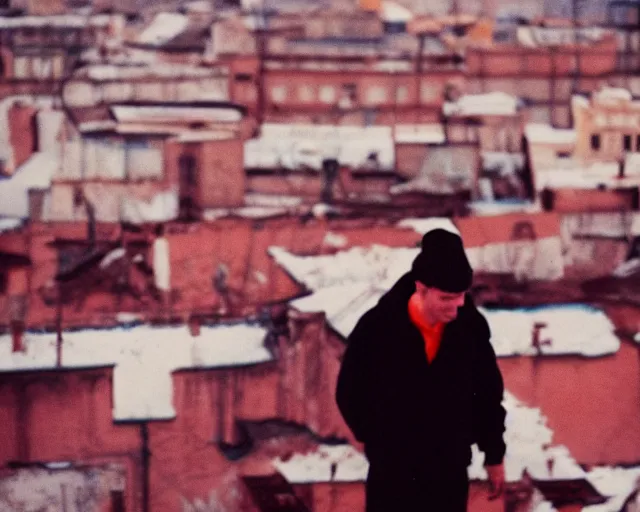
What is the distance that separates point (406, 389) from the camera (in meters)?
1.65

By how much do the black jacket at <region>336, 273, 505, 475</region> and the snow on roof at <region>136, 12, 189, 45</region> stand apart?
1.11 m

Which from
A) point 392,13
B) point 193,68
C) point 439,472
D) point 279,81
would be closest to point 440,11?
point 392,13

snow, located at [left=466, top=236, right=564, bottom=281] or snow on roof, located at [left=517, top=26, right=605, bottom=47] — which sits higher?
snow on roof, located at [left=517, top=26, right=605, bottom=47]

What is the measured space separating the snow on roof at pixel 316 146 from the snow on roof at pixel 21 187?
56 centimetres

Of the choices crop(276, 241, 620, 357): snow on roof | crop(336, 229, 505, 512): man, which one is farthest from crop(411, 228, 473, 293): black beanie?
crop(276, 241, 620, 357): snow on roof

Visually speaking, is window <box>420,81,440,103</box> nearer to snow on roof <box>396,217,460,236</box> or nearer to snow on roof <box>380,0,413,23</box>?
snow on roof <box>380,0,413,23</box>

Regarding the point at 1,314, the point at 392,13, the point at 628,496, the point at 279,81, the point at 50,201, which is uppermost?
the point at 392,13

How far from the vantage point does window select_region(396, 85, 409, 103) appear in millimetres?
2408

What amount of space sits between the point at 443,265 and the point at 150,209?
1.02m

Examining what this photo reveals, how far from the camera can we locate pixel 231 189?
2.37m

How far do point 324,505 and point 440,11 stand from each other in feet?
4.70

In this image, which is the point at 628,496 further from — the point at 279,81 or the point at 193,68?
the point at 193,68

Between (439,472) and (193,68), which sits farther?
(193,68)

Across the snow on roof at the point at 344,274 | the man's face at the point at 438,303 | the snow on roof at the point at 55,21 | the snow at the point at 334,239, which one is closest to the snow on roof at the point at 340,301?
the snow on roof at the point at 344,274
